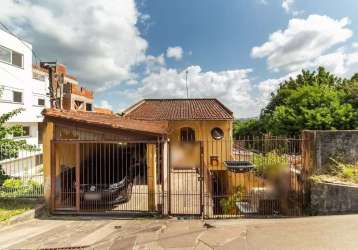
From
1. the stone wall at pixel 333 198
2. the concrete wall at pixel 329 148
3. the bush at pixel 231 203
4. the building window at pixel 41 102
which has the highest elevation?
the building window at pixel 41 102

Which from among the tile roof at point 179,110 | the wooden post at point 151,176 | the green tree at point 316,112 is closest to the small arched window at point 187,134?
the tile roof at point 179,110

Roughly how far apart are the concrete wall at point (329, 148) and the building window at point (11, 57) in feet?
65.2

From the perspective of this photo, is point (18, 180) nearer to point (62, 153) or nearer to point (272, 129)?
point (62, 153)

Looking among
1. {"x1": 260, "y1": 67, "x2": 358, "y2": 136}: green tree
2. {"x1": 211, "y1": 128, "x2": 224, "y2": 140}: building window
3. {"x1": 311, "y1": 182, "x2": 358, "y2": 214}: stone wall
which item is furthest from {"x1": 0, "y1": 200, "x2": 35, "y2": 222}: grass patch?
{"x1": 260, "y1": 67, "x2": 358, "y2": 136}: green tree

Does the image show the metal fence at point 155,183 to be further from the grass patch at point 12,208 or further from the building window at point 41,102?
the building window at point 41,102

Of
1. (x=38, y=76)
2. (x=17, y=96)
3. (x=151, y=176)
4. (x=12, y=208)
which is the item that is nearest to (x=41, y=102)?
(x=38, y=76)

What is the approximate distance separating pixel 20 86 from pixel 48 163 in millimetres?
15233

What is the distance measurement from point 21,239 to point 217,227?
4709mm

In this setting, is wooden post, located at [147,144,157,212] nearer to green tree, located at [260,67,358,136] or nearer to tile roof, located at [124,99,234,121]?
tile roof, located at [124,99,234,121]

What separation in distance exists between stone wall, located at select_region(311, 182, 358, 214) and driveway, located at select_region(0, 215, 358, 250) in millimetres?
626

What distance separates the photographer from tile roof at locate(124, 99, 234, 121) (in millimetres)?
19125

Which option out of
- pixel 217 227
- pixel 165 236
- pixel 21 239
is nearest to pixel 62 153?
pixel 21 239

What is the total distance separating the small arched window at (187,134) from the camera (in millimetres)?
19359

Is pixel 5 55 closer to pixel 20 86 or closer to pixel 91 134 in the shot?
A: pixel 20 86
